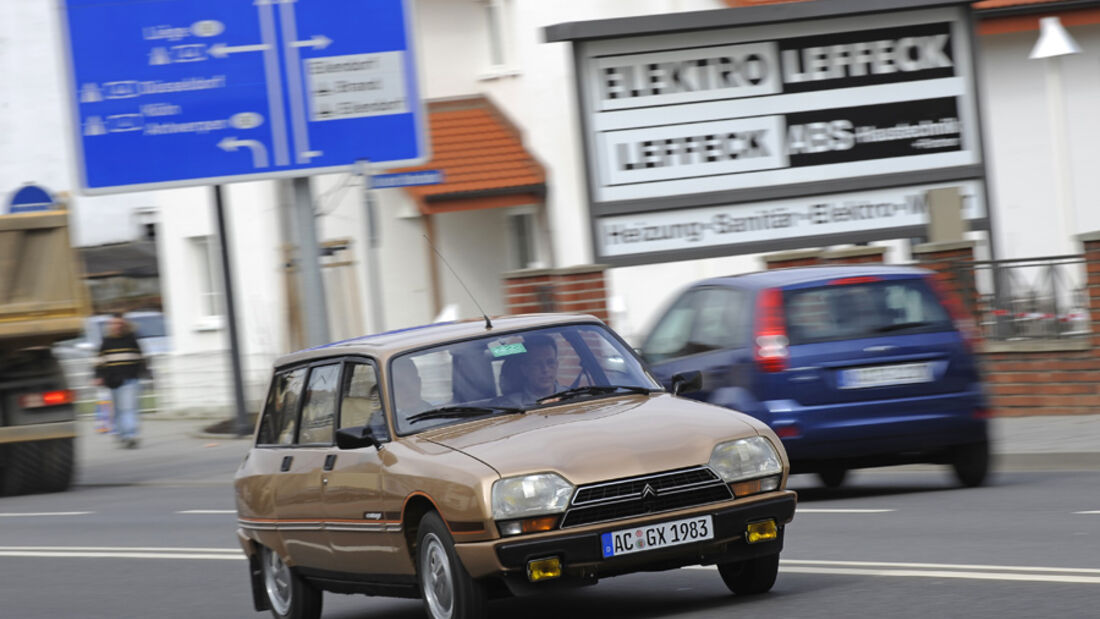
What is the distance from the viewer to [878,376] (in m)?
12.9

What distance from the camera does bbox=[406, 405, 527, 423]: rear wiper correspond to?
28.8ft

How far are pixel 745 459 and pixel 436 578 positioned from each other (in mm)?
1410

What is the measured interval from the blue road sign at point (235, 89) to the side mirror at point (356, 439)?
13.4 meters

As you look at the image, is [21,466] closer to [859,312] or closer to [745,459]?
[859,312]

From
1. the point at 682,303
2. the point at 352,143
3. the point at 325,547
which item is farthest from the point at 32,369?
the point at 325,547

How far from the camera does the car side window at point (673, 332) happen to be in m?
14.1

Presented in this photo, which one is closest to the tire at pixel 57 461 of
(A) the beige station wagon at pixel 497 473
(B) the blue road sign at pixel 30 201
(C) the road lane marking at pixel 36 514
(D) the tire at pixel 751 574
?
(C) the road lane marking at pixel 36 514

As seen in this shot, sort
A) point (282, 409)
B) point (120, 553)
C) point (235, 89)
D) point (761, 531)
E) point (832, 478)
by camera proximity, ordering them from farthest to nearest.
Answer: point (235, 89), point (832, 478), point (120, 553), point (282, 409), point (761, 531)

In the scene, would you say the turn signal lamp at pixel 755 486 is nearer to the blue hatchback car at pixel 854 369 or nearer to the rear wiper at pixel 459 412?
the rear wiper at pixel 459 412

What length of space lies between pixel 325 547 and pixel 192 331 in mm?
27366

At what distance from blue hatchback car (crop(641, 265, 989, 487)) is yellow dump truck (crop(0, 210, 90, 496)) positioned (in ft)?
30.5

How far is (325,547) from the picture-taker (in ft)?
30.4

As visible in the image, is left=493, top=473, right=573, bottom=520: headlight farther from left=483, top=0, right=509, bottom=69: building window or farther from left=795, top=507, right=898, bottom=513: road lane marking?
left=483, top=0, right=509, bottom=69: building window

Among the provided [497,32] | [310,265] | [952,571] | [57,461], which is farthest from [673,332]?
[497,32]
